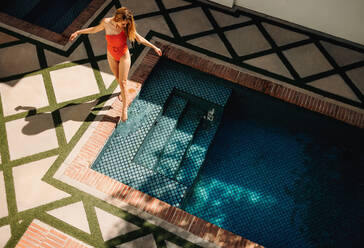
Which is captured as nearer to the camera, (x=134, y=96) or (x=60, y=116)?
(x=60, y=116)

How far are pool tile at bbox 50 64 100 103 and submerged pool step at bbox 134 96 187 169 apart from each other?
1.14m

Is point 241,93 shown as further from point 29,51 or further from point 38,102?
point 29,51

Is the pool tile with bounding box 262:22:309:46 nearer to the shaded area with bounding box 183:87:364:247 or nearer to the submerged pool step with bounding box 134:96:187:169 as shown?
the shaded area with bounding box 183:87:364:247

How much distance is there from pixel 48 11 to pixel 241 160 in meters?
5.08

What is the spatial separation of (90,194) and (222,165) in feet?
6.52

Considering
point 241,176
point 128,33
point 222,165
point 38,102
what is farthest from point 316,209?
point 38,102

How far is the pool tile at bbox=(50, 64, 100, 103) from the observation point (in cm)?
440

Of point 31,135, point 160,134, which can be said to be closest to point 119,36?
point 160,134

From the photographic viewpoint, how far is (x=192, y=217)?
3490 mm

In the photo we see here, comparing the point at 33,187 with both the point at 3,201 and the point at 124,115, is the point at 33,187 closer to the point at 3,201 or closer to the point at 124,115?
the point at 3,201

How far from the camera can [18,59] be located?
4.75 m

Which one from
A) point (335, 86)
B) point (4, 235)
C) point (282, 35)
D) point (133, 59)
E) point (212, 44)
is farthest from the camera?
point (282, 35)

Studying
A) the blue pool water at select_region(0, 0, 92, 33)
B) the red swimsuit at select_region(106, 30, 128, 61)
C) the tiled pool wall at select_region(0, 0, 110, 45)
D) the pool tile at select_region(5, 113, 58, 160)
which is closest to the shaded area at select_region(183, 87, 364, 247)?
the red swimsuit at select_region(106, 30, 128, 61)

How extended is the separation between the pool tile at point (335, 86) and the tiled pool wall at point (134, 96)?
0.28m
